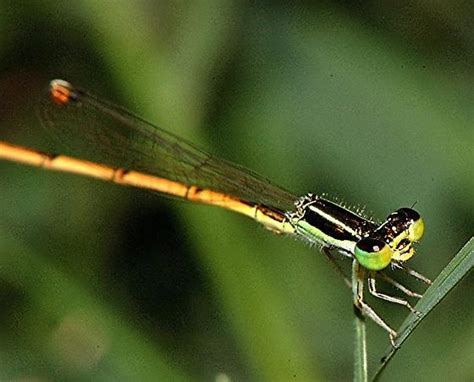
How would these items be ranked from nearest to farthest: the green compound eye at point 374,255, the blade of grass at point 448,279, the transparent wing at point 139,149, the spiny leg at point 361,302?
the blade of grass at point 448,279 → the spiny leg at point 361,302 → the green compound eye at point 374,255 → the transparent wing at point 139,149

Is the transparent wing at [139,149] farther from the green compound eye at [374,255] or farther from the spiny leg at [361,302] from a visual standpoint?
the green compound eye at [374,255]

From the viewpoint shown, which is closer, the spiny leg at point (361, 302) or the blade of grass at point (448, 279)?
the blade of grass at point (448, 279)

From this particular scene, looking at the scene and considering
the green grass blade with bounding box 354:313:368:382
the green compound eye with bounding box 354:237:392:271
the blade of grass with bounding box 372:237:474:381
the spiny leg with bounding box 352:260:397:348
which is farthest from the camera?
the green compound eye with bounding box 354:237:392:271

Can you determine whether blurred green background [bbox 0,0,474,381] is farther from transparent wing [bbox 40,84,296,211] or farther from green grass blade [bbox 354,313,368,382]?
green grass blade [bbox 354,313,368,382]

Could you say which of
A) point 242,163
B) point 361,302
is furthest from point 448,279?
point 242,163

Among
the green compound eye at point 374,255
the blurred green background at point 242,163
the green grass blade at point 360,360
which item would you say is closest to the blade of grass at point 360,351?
the green grass blade at point 360,360

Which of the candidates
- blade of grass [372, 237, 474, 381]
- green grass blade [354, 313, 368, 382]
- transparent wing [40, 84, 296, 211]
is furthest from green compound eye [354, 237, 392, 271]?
transparent wing [40, 84, 296, 211]

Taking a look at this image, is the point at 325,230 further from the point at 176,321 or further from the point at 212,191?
the point at 176,321
